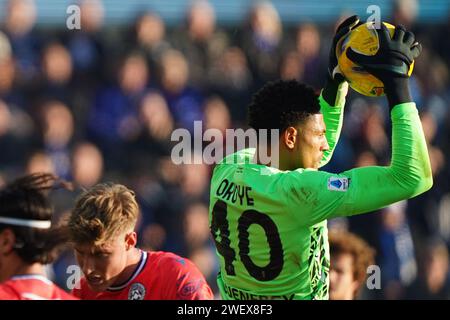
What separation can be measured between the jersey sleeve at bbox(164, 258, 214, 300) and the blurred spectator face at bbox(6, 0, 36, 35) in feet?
19.7

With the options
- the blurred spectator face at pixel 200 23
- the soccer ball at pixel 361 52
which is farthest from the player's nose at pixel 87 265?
the blurred spectator face at pixel 200 23

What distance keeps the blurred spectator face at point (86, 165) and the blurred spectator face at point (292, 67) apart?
244cm

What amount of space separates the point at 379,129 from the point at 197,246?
2.77 metres

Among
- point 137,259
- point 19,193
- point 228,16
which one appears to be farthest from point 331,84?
point 228,16

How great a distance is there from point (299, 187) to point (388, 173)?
0.48 metres

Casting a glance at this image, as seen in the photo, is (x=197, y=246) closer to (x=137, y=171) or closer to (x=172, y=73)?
(x=137, y=171)

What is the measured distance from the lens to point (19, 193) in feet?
16.8

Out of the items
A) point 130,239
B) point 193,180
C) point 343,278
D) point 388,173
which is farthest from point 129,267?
point 193,180

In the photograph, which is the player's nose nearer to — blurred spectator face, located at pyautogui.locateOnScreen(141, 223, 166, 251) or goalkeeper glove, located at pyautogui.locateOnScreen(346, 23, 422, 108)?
goalkeeper glove, located at pyautogui.locateOnScreen(346, 23, 422, 108)

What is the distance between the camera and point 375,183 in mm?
4938

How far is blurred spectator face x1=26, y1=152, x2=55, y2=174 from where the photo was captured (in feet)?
34.0

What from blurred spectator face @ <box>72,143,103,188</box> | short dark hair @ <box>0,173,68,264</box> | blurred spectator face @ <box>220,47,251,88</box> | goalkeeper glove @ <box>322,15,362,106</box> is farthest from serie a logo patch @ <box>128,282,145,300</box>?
blurred spectator face @ <box>220,47,251,88</box>

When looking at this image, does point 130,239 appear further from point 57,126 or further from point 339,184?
point 57,126

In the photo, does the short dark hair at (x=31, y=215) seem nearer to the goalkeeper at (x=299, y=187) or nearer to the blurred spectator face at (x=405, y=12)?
the goalkeeper at (x=299, y=187)
